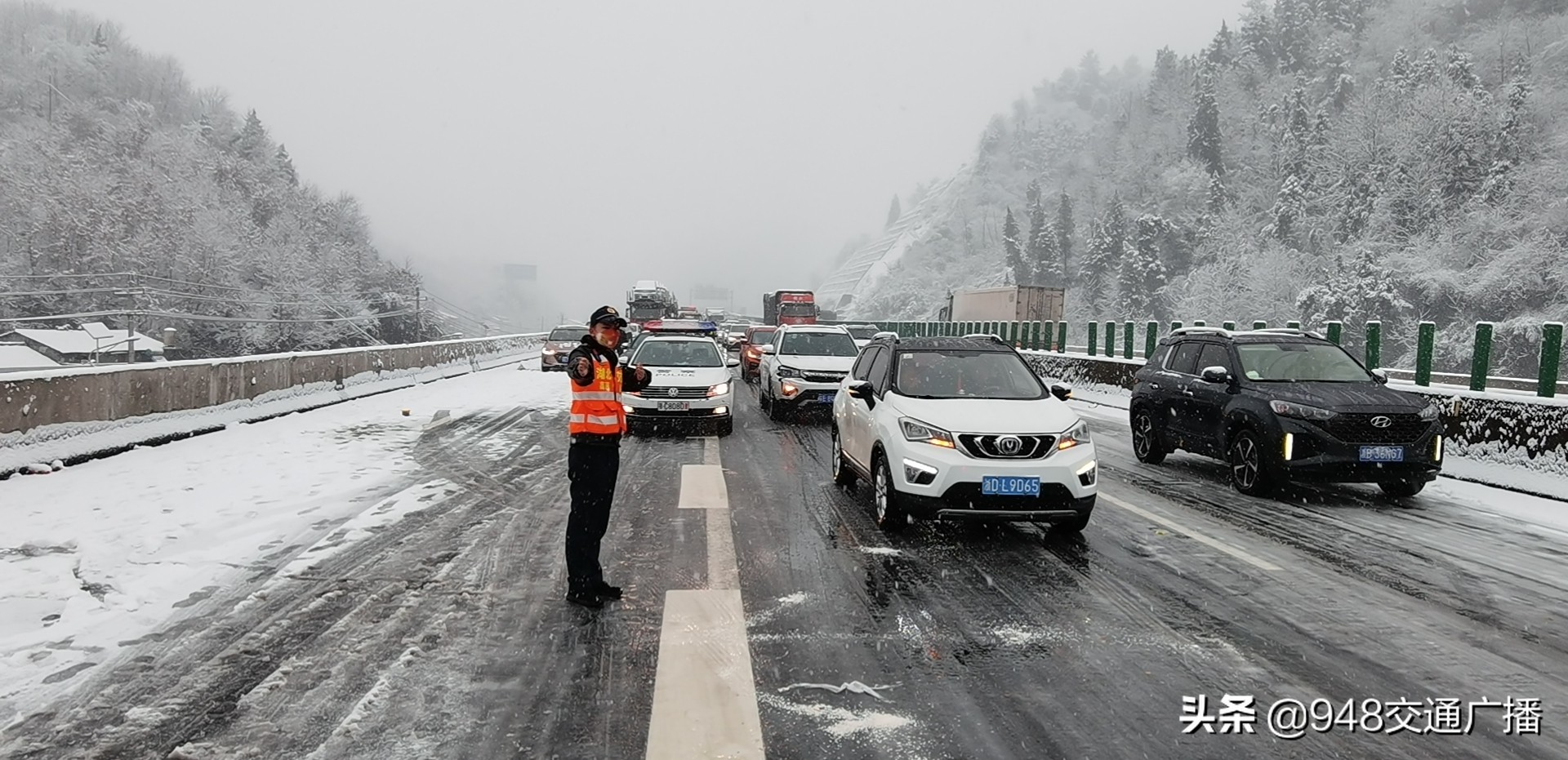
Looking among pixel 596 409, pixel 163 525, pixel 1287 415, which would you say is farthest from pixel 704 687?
pixel 1287 415

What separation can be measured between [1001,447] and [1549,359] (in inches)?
329

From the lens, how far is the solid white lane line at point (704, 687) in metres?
3.38

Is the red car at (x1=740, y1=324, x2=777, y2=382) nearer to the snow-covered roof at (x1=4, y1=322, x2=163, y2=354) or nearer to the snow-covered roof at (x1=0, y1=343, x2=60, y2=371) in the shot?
the snow-covered roof at (x1=0, y1=343, x2=60, y2=371)

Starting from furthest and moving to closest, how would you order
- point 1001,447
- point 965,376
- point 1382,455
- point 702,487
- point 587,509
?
1. point 702,487
2. point 1382,455
3. point 965,376
4. point 1001,447
5. point 587,509

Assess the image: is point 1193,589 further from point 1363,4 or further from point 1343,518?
point 1363,4

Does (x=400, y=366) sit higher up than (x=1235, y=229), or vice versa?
(x=1235, y=229)

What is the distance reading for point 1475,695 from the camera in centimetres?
397

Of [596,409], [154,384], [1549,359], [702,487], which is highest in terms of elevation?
[1549,359]

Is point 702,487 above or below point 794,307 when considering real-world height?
below

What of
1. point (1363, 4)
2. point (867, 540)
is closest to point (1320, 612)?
point (867, 540)

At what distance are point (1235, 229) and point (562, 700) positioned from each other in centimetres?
10760

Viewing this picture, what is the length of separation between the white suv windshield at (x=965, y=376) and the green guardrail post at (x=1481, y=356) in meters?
7.03

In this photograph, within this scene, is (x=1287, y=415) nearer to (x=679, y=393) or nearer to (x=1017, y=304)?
(x=679, y=393)

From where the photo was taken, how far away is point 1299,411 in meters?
8.50
